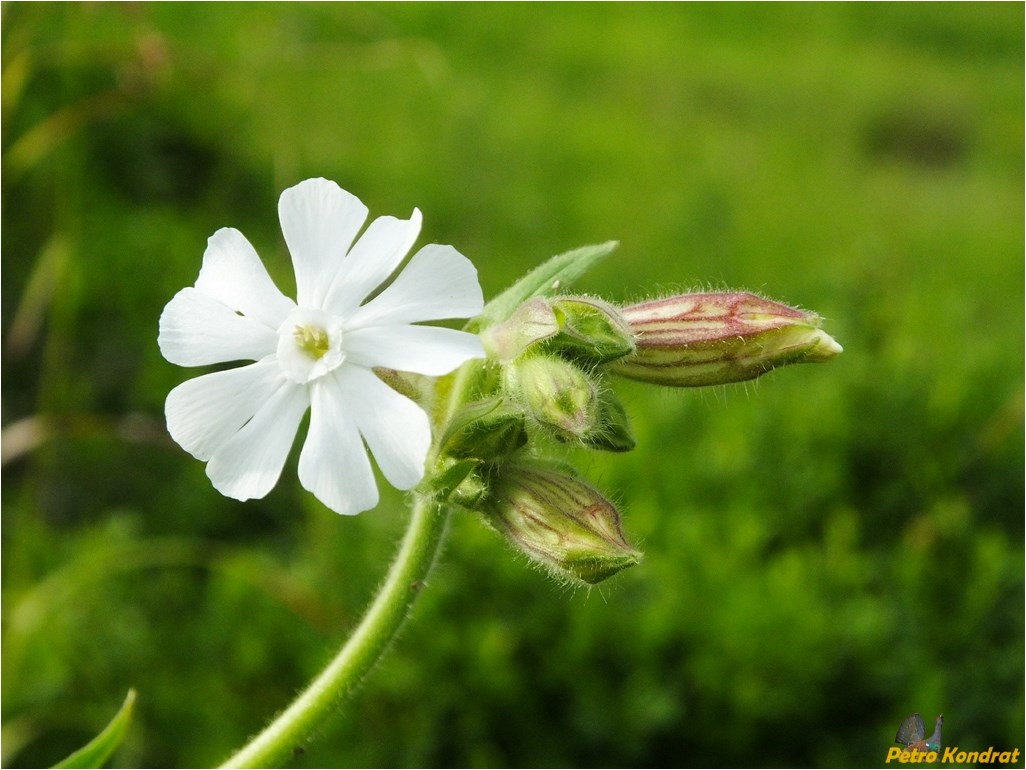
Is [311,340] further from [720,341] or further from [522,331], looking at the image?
[720,341]

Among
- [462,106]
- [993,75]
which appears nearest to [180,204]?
[462,106]

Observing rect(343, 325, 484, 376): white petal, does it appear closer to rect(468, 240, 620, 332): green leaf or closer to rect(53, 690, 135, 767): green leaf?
rect(468, 240, 620, 332): green leaf

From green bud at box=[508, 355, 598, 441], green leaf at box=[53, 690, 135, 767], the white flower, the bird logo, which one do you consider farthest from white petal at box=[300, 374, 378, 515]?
the bird logo

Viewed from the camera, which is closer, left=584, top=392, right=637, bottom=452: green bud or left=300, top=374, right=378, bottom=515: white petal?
left=300, top=374, right=378, bottom=515: white petal

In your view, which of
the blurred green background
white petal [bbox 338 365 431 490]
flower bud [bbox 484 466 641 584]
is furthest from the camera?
the blurred green background

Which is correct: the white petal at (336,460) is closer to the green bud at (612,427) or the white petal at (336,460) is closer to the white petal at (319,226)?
the white petal at (319,226)

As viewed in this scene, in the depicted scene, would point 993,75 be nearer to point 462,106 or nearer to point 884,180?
point 884,180
